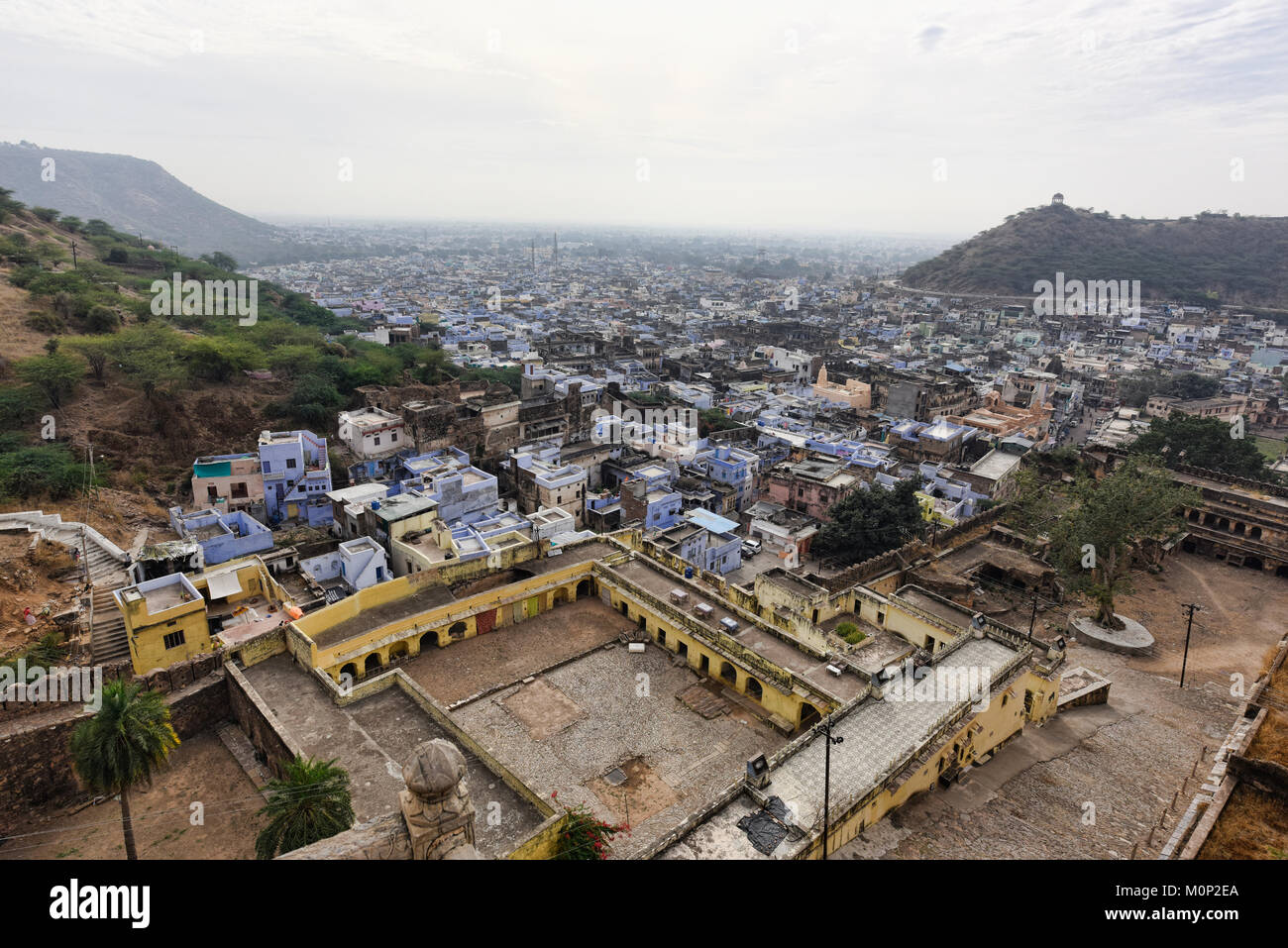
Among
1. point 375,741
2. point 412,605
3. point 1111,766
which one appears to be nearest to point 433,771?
point 375,741

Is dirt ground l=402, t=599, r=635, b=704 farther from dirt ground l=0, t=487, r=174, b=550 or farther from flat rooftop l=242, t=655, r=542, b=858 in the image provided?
dirt ground l=0, t=487, r=174, b=550


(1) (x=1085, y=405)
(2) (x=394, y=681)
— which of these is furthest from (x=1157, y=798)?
(1) (x=1085, y=405)

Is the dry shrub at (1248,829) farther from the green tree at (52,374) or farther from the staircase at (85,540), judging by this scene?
the green tree at (52,374)

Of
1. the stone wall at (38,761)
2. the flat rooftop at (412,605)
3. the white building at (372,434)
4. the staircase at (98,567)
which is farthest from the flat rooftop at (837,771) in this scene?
the white building at (372,434)

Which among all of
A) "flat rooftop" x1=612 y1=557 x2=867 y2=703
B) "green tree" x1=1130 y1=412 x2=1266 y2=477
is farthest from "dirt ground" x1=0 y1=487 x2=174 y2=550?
"green tree" x1=1130 y1=412 x2=1266 y2=477

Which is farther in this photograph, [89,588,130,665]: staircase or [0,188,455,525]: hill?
[0,188,455,525]: hill

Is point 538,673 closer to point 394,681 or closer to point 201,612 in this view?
point 394,681

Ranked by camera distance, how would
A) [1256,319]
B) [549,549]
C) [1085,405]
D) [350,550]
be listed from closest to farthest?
[549,549], [350,550], [1085,405], [1256,319]
